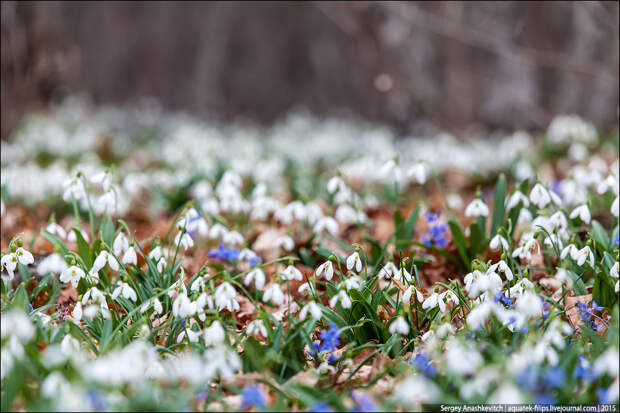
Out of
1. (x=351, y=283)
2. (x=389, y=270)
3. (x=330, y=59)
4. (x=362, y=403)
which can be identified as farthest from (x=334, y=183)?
(x=330, y=59)

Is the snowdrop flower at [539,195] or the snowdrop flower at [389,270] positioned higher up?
the snowdrop flower at [539,195]

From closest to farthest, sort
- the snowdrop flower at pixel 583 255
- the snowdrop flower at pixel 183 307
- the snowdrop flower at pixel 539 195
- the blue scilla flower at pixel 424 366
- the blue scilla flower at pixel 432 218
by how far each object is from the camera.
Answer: the blue scilla flower at pixel 424 366 < the snowdrop flower at pixel 183 307 < the snowdrop flower at pixel 583 255 < the snowdrop flower at pixel 539 195 < the blue scilla flower at pixel 432 218

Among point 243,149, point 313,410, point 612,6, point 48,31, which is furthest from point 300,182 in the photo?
point 48,31

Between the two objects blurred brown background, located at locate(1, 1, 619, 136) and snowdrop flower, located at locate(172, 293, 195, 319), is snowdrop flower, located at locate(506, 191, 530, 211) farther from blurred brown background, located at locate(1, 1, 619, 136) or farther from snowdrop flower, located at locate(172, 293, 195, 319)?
blurred brown background, located at locate(1, 1, 619, 136)

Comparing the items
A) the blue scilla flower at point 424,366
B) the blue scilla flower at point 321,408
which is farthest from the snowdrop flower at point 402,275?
the blue scilla flower at point 321,408

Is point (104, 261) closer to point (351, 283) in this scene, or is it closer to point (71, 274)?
point (71, 274)

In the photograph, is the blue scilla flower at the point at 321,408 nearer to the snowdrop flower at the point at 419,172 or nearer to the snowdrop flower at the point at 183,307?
the snowdrop flower at the point at 183,307
